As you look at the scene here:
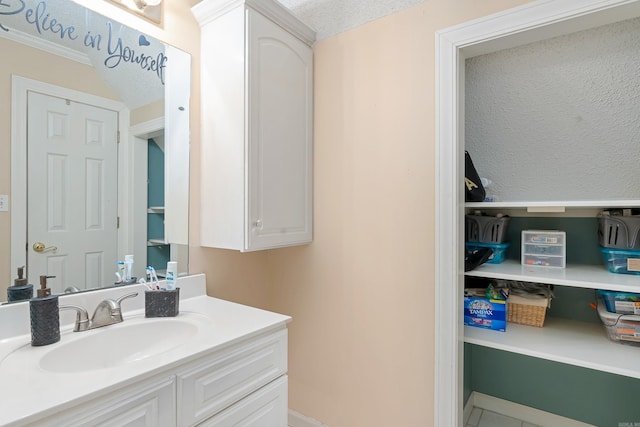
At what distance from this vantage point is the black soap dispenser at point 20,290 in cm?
101

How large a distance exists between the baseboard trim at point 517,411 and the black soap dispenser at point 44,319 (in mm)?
1996

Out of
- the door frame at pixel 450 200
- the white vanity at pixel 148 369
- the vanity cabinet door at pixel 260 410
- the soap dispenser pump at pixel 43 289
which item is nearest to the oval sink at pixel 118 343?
the white vanity at pixel 148 369

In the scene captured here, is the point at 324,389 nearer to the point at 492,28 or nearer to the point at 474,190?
the point at 474,190

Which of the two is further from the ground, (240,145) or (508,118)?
(508,118)

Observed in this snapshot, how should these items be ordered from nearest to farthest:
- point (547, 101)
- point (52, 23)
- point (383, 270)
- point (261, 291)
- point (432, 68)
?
point (52, 23)
point (432, 68)
point (383, 270)
point (547, 101)
point (261, 291)

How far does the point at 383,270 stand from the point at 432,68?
3.03 feet

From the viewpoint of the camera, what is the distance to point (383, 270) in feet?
4.95

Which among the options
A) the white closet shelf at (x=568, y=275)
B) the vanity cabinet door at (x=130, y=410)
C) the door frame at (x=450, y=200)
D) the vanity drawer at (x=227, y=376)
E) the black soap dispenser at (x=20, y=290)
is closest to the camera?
the vanity cabinet door at (x=130, y=410)

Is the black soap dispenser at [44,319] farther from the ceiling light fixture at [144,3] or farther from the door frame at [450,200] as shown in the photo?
the door frame at [450,200]

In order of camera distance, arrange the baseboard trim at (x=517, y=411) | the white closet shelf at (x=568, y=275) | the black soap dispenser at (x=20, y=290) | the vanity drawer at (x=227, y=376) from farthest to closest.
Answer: the baseboard trim at (x=517, y=411) < the white closet shelf at (x=568, y=275) < the black soap dispenser at (x=20, y=290) < the vanity drawer at (x=227, y=376)

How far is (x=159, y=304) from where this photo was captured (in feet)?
3.96

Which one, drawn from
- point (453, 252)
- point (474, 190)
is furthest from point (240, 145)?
point (474, 190)

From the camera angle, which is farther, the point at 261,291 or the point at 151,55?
the point at 261,291

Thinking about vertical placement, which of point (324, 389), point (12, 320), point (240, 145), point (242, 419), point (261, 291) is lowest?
point (324, 389)
